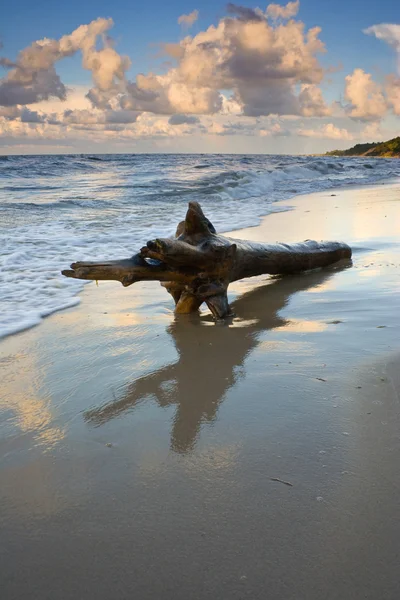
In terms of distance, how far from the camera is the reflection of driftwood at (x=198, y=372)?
7.50 feet

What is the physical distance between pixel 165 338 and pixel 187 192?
13636 millimetres

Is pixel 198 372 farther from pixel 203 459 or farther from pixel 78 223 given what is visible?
pixel 78 223

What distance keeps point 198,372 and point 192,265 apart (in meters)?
1.11

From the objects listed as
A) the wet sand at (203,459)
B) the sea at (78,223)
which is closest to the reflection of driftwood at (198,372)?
the wet sand at (203,459)

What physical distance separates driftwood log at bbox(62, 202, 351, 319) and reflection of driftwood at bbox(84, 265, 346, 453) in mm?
206

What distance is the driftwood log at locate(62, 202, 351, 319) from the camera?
3367 mm

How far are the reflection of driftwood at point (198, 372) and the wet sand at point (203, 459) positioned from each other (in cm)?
1

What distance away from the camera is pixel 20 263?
6.04 metres

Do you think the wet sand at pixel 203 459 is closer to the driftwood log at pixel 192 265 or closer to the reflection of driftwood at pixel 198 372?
the reflection of driftwood at pixel 198 372

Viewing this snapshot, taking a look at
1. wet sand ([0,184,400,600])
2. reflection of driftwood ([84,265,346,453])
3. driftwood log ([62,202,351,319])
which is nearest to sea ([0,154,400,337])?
driftwood log ([62,202,351,319])

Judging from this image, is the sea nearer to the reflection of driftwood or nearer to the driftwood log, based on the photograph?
the driftwood log

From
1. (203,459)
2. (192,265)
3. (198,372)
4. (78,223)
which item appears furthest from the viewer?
(78,223)

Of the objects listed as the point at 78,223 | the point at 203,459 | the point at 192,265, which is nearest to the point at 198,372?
the point at 203,459

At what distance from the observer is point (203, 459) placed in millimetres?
1907
